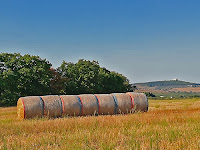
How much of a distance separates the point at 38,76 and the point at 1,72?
4.99m

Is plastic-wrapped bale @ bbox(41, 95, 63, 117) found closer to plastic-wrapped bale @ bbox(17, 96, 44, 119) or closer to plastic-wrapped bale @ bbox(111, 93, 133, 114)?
plastic-wrapped bale @ bbox(17, 96, 44, 119)

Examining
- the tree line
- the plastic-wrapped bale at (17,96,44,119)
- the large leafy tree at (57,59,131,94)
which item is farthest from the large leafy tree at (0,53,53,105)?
the plastic-wrapped bale at (17,96,44,119)

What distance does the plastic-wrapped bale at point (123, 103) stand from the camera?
55.3 ft

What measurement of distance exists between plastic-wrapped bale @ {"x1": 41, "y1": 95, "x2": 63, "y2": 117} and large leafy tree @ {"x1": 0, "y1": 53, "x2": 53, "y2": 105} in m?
21.7

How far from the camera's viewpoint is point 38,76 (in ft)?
125

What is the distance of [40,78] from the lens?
38500mm

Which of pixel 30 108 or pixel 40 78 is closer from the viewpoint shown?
pixel 30 108

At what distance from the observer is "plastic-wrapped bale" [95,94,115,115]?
53.9 feet

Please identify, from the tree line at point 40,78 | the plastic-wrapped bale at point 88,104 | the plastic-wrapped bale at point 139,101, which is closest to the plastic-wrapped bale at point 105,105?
the plastic-wrapped bale at point 88,104

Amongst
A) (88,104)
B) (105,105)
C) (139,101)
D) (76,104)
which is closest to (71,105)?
(76,104)

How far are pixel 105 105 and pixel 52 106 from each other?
3.28 meters

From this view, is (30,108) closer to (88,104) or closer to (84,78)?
(88,104)

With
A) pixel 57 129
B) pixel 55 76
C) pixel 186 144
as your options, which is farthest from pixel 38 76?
pixel 186 144

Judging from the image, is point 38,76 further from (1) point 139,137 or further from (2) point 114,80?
(1) point 139,137
